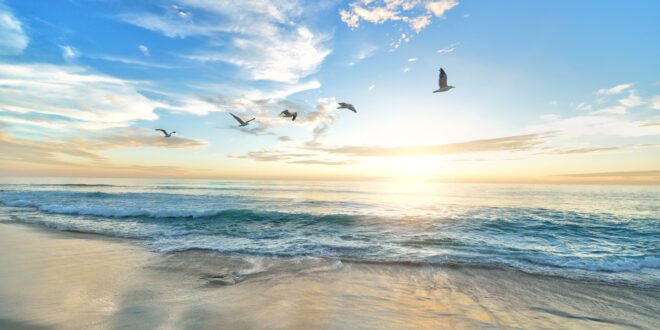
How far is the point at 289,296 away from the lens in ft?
20.0

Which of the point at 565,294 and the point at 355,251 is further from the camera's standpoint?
the point at 355,251

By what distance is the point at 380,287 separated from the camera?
268 inches

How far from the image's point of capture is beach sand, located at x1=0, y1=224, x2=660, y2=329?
5031 mm

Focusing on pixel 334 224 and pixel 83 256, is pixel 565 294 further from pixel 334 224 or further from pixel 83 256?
pixel 83 256

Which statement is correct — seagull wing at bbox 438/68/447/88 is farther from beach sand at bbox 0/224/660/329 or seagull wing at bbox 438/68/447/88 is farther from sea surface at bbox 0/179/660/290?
beach sand at bbox 0/224/660/329

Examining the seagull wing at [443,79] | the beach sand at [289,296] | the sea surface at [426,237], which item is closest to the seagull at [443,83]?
the seagull wing at [443,79]

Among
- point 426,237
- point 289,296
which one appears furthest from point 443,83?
point 289,296

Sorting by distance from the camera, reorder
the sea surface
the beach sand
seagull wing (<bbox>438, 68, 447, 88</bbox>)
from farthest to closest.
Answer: seagull wing (<bbox>438, 68, 447, 88</bbox>) → the sea surface → the beach sand

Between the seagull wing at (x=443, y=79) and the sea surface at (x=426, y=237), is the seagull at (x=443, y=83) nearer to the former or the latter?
the seagull wing at (x=443, y=79)

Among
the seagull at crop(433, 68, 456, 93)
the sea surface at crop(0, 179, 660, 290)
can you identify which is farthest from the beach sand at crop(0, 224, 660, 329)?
the seagull at crop(433, 68, 456, 93)

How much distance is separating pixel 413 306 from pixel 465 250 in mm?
5586

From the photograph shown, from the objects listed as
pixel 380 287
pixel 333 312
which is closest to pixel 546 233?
pixel 380 287

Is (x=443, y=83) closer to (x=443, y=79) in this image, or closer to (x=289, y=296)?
(x=443, y=79)

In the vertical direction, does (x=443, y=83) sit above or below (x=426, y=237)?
above
